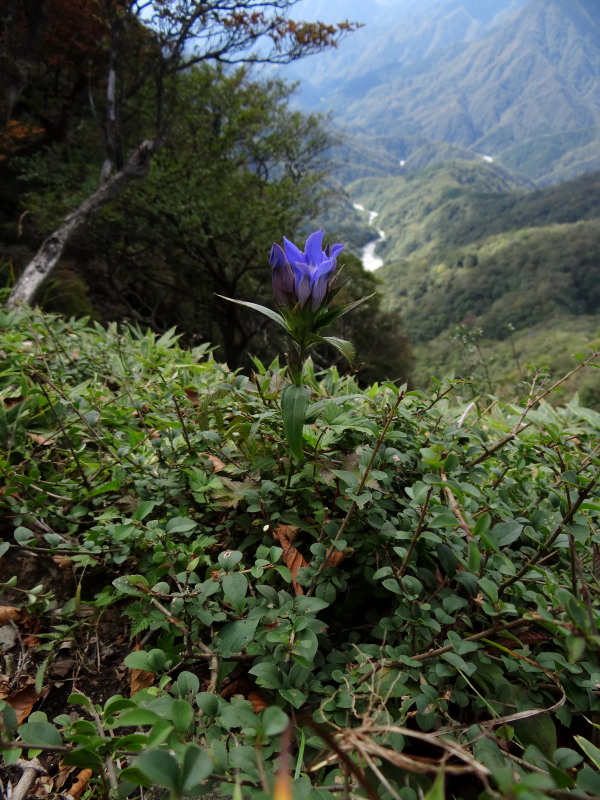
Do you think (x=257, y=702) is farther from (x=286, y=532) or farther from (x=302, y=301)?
(x=302, y=301)

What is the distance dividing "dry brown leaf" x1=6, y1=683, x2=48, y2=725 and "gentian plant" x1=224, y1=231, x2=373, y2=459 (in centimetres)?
95

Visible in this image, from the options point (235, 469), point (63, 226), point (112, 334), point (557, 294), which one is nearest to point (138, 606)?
point (235, 469)

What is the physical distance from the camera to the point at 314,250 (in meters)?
1.29

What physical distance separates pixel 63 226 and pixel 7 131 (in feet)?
12.2

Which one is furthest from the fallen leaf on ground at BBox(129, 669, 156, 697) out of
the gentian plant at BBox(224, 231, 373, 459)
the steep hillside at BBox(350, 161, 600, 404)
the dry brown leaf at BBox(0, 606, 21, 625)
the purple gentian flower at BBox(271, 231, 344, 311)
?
the steep hillside at BBox(350, 161, 600, 404)

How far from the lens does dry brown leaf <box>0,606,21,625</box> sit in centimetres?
128

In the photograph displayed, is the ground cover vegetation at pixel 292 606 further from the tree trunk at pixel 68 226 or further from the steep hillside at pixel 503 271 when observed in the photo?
the steep hillside at pixel 503 271

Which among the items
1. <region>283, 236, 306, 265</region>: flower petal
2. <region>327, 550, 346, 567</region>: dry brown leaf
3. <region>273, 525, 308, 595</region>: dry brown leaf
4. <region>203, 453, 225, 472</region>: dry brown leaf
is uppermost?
<region>283, 236, 306, 265</region>: flower petal

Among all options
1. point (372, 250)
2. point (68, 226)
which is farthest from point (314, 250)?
point (372, 250)

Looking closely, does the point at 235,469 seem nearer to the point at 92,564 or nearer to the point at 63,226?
the point at 92,564

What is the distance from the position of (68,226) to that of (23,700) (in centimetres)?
861

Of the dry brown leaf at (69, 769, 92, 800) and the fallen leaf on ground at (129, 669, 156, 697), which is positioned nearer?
the dry brown leaf at (69, 769, 92, 800)

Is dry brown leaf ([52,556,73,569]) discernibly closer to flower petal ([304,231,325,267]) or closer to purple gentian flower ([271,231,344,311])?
purple gentian flower ([271,231,344,311])

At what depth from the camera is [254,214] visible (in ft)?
35.8
